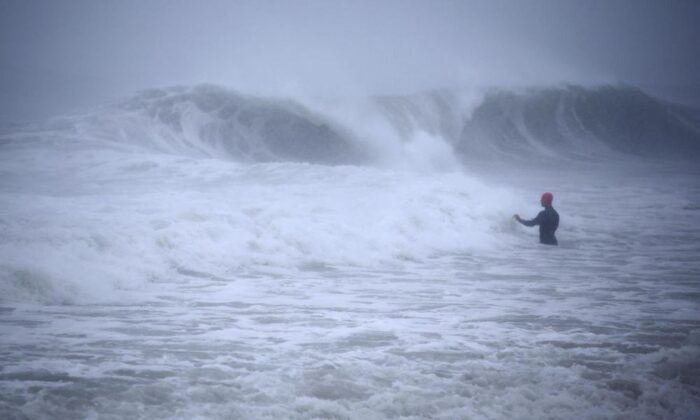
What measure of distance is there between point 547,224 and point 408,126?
19646 mm

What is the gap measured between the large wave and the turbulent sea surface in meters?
6.09

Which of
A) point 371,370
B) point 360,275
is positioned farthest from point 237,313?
point 360,275

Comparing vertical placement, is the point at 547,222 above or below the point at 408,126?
below

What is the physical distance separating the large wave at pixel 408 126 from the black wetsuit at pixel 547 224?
14687 millimetres

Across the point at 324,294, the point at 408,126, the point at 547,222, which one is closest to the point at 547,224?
the point at 547,222

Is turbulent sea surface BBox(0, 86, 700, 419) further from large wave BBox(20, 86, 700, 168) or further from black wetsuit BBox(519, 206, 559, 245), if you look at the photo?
large wave BBox(20, 86, 700, 168)

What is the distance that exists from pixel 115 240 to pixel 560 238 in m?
7.33

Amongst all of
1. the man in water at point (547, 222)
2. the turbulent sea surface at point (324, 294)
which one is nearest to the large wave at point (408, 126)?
the turbulent sea surface at point (324, 294)

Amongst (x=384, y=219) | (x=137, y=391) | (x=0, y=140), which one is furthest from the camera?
(x=0, y=140)

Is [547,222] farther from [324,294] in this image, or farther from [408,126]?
[408,126]

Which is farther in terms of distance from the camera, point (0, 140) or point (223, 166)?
point (0, 140)

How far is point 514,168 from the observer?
→ 2586 centimetres

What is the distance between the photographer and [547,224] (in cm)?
950

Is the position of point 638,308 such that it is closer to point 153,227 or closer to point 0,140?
point 153,227
